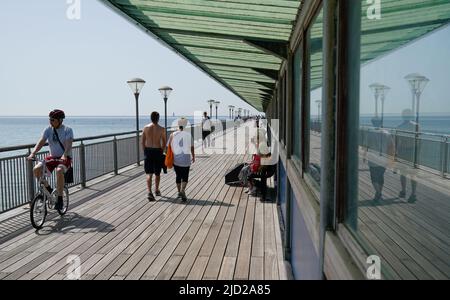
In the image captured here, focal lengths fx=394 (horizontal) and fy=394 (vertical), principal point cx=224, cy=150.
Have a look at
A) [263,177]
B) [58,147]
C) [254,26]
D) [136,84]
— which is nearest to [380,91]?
[254,26]

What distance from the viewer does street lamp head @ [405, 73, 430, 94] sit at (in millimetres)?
1040

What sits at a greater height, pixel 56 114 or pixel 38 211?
pixel 56 114

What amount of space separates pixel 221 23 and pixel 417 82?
13.0 ft

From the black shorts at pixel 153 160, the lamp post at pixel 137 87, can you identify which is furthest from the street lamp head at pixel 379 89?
the lamp post at pixel 137 87

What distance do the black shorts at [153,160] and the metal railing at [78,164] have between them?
183 centimetres

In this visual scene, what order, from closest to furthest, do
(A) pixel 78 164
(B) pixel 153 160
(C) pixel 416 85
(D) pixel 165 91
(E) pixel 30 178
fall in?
1. (C) pixel 416 85
2. (E) pixel 30 178
3. (B) pixel 153 160
4. (A) pixel 78 164
5. (D) pixel 165 91

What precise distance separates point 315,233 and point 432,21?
1.49 m

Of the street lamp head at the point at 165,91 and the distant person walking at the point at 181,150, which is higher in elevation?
the street lamp head at the point at 165,91

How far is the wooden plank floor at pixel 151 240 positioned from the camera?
181 inches

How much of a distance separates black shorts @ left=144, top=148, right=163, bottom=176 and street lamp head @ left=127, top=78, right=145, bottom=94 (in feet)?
20.8

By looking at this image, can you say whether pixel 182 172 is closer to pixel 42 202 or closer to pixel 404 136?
pixel 42 202

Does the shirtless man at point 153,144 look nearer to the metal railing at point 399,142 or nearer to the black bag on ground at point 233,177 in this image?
the black bag on ground at point 233,177

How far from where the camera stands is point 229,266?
4.75m

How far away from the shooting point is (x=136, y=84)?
13.9 meters
